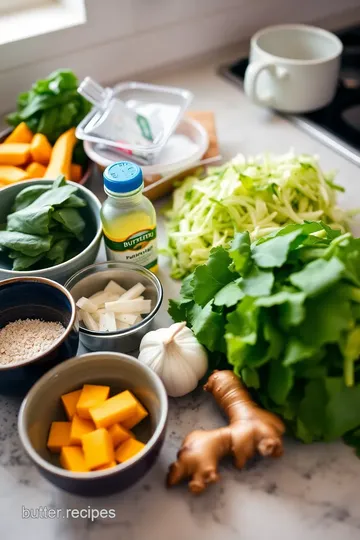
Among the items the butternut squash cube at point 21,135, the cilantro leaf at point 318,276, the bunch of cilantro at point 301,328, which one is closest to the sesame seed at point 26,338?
the bunch of cilantro at point 301,328

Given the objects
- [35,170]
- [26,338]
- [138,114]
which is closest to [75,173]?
[35,170]

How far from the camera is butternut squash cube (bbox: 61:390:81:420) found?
0.76 m

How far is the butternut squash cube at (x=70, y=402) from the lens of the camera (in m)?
0.76

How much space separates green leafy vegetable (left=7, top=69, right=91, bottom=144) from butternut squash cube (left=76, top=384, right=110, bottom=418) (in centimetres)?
55

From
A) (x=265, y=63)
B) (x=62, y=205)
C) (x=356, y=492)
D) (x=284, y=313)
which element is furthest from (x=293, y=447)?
(x=265, y=63)

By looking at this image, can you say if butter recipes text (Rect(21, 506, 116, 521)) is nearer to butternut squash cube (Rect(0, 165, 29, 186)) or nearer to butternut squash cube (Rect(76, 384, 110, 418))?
butternut squash cube (Rect(76, 384, 110, 418))

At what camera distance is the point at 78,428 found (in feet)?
2.42

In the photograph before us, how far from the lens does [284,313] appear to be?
703mm

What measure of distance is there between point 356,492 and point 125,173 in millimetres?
529

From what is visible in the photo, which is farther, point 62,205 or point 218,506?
point 62,205

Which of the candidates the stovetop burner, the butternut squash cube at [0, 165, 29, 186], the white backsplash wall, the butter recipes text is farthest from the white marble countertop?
the white backsplash wall

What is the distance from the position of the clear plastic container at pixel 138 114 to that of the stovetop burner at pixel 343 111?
26cm

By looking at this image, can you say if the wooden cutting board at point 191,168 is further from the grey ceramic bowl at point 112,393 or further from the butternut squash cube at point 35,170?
the grey ceramic bowl at point 112,393

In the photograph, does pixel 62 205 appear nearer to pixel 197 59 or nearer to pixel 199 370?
pixel 199 370
